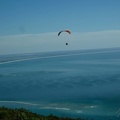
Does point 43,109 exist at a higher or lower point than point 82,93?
lower

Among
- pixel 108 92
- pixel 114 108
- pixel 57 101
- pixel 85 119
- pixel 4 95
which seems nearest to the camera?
pixel 85 119

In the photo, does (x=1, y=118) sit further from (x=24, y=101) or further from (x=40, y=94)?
(x=40, y=94)

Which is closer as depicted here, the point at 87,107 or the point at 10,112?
the point at 10,112

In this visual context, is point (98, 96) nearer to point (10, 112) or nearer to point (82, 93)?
point (82, 93)

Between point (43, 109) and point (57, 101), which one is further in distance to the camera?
point (57, 101)

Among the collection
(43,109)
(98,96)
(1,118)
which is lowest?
(1,118)

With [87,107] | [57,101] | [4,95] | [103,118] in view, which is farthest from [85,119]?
[4,95]

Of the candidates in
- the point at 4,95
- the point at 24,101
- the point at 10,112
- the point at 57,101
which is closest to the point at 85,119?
the point at 10,112

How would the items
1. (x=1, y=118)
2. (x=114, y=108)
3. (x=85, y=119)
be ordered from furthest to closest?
(x=114, y=108)
(x=85, y=119)
(x=1, y=118)

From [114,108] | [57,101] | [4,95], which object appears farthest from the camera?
[4,95]
